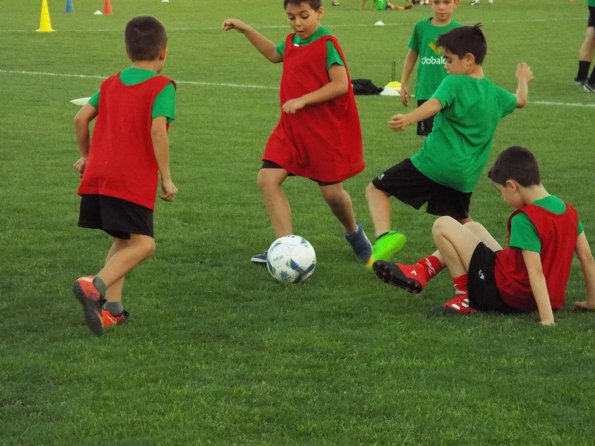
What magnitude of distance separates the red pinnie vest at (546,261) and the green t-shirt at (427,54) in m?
4.00

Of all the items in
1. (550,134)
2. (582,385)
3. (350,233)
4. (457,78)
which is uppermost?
(457,78)

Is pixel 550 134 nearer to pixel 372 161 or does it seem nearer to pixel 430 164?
pixel 372 161

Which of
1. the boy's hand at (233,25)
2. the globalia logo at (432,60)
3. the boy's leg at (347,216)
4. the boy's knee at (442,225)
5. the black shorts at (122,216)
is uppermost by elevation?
the boy's hand at (233,25)

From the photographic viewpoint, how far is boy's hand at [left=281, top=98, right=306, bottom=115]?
7.38 m

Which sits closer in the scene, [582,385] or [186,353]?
[582,385]

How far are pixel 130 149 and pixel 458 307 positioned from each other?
6.30 ft

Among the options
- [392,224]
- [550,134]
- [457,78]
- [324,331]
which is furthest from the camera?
[550,134]

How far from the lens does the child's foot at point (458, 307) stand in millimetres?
6617

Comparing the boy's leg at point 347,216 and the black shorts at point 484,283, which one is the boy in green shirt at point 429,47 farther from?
the black shorts at point 484,283

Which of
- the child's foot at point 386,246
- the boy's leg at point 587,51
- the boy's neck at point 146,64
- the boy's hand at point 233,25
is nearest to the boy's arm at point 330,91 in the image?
the boy's hand at point 233,25

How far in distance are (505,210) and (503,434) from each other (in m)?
4.99

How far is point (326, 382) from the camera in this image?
546 centimetres

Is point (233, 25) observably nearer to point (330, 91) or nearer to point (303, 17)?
point (303, 17)

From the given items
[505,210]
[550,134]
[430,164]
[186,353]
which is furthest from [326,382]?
[550,134]
